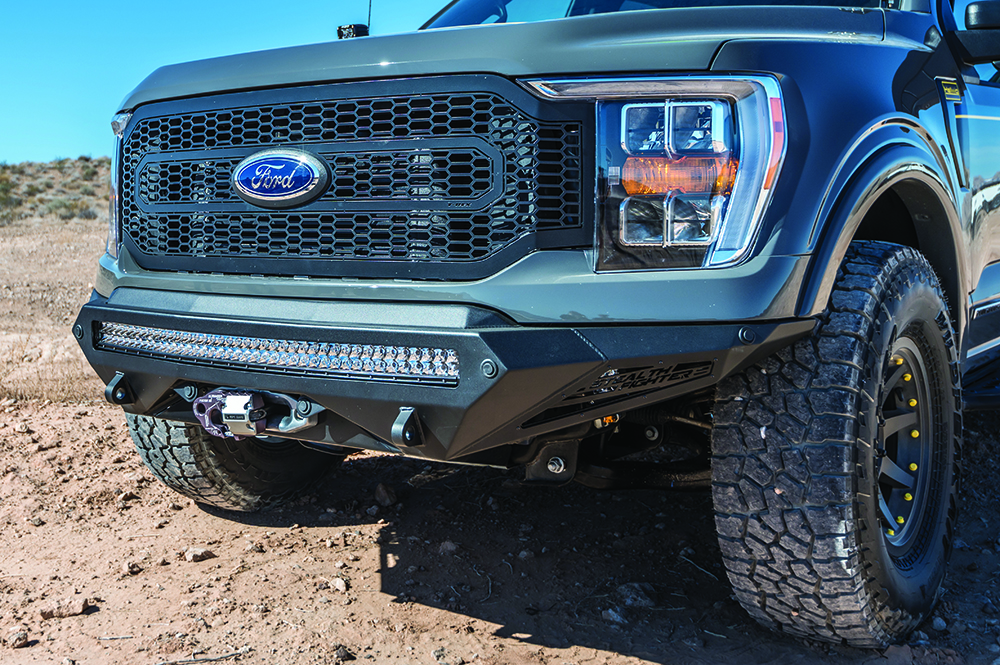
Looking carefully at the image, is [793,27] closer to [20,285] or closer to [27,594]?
[27,594]

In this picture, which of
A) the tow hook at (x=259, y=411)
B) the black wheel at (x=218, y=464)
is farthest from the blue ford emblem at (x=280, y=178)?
the black wheel at (x=218, y=464)

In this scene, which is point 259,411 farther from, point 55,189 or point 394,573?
point 55,189

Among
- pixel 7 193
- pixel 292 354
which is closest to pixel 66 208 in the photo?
pixel 7 193

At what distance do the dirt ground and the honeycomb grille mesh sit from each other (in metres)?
1.21

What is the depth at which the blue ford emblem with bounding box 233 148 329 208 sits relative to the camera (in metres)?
2.23

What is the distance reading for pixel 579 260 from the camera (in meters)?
1.99

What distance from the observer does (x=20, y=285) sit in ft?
35.7

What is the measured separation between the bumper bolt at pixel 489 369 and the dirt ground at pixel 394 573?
102cm

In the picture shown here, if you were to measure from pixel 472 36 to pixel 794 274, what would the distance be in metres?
0.98

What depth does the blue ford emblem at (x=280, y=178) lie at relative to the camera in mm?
2229

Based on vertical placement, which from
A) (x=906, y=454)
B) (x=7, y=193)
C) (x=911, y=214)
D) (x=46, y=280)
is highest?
(x=911, y=214)

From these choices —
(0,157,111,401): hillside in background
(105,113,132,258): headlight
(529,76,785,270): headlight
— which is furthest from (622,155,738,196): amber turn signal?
(0,157,111,401): hillside in background

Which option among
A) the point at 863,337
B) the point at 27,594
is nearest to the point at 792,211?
the point at 863,337

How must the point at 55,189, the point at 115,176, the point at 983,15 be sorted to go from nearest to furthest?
the point at 983,15 < the point at 115,176 < the point at 55,189
